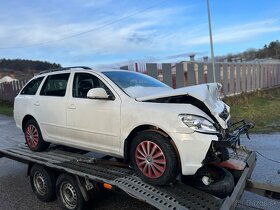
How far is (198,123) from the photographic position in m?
4.07

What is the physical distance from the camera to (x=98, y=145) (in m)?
5.17

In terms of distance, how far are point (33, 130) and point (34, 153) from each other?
0.46m

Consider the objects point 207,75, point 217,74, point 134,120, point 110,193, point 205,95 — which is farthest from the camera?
point 217,74

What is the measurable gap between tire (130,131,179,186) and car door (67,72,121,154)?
0.45 meters

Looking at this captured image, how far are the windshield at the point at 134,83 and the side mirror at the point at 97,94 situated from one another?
291mm

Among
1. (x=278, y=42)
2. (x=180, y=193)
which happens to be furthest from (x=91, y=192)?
(x=278, y=42)

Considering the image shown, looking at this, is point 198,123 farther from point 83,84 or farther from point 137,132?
point 83,84

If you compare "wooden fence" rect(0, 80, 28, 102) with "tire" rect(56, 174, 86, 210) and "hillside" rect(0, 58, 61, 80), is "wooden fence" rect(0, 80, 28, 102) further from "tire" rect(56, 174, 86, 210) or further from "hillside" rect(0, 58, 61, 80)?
"tire" rect(56, 174, 86, 210)

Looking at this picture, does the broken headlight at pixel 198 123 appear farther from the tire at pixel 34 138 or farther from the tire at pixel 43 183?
the tire at pixel 34 138

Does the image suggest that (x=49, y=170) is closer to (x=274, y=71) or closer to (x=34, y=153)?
(x=34, y=153)

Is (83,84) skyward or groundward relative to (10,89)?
skyward

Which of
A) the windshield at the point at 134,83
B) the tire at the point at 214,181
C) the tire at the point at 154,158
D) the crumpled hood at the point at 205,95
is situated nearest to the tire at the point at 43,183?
the tire at the point at 154,158

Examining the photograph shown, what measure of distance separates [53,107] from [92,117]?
111cm

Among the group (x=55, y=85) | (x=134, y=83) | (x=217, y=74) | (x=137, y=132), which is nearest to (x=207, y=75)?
(x=217, y=74)
